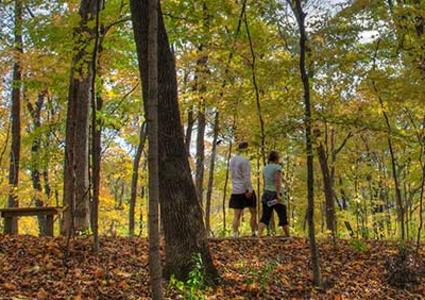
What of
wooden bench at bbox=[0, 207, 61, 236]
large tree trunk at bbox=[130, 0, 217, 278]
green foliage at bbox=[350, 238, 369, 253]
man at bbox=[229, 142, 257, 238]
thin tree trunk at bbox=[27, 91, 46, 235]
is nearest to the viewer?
large tree trunk at bbox=[130, 0, 217, 278]

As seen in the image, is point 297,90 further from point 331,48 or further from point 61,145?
point 61,145

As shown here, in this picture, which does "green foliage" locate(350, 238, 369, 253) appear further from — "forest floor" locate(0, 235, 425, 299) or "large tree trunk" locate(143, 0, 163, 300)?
"large tree trunk" locate(143, 0, 163, 300)

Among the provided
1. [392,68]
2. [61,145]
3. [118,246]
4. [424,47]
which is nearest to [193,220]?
[118,246]

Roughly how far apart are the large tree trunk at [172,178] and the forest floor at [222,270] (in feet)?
1.57

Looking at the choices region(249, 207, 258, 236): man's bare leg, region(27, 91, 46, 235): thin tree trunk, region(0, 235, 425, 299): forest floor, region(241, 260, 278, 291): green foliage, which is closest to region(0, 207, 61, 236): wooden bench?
region(0, 235, 425, 299): forest floor

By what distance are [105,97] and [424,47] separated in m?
11.1

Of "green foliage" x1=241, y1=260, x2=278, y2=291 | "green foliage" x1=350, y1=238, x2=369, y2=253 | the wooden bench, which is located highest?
the wooden bench

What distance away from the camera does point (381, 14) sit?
8500 mm

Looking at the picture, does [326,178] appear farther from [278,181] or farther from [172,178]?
[172,178]

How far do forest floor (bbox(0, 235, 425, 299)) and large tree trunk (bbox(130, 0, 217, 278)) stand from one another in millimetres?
478

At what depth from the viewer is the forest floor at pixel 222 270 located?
554cm

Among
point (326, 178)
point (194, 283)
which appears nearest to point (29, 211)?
point (194, 283)

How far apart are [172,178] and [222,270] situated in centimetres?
168

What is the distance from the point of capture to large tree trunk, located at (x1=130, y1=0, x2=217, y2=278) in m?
5.78
